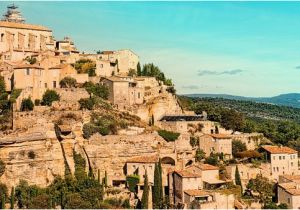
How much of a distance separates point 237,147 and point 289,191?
348 inches

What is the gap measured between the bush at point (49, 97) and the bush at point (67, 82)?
2.61m

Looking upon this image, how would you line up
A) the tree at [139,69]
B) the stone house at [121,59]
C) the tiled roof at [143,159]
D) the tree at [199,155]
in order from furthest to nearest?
the tree at [139,69] → the stone house at [121,59] → the tree at [199,155] → the tiled roof at [143,159]

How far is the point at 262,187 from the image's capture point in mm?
45250

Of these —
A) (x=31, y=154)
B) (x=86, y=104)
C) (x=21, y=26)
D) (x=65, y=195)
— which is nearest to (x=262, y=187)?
(x=65, y=195)

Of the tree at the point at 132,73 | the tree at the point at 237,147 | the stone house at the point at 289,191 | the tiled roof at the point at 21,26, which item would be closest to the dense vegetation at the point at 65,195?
the stone house at the point at 289,191

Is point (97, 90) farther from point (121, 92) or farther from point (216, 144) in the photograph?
Answer: point (216, 144)

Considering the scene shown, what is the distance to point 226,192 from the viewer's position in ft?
139

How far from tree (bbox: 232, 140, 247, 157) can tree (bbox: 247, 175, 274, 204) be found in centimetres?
512

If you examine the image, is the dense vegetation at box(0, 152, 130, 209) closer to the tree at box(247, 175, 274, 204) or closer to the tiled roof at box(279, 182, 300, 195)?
the tree at box(247, 175, 274, 204)

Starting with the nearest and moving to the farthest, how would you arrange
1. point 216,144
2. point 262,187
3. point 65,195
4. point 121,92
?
point 65,195
point 262,187
point 216,144
point 121,92

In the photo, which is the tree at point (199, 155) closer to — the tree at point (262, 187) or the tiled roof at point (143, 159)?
the tiled roof at point (143, 159)

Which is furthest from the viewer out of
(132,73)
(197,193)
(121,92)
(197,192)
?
(132,73)

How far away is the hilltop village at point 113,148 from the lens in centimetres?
4175

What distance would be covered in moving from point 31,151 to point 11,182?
8.93ft
